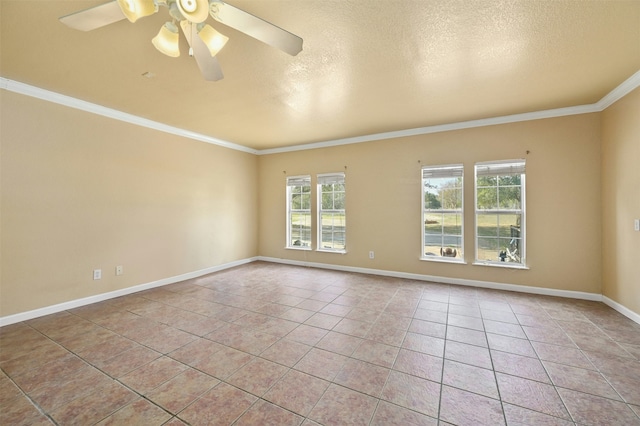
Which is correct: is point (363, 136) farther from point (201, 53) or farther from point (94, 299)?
point (94, 299)

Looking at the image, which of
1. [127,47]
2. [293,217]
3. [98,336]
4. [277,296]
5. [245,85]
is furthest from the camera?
[293,217]

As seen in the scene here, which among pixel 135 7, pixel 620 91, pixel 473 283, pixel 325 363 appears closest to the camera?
pixel 135 7

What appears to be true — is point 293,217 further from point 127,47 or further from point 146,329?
point 127,47

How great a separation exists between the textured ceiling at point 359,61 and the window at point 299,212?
208 centimetres

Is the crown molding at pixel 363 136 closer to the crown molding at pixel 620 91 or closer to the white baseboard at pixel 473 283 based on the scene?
the crown molding at pixel 620 91

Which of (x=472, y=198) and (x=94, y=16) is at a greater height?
(x=94, y=16)

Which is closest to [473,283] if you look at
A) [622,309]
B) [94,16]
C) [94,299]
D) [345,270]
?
[622,309]

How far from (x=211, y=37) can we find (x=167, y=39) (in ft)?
0.99

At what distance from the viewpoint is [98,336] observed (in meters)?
2.65

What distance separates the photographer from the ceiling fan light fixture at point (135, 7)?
1407mm

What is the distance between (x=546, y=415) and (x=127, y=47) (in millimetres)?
4170

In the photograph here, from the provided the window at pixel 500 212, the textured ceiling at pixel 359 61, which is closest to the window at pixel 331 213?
the textured ceiling at pixel 359 61

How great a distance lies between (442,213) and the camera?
450 cm

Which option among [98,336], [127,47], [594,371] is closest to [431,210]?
[594,371]
